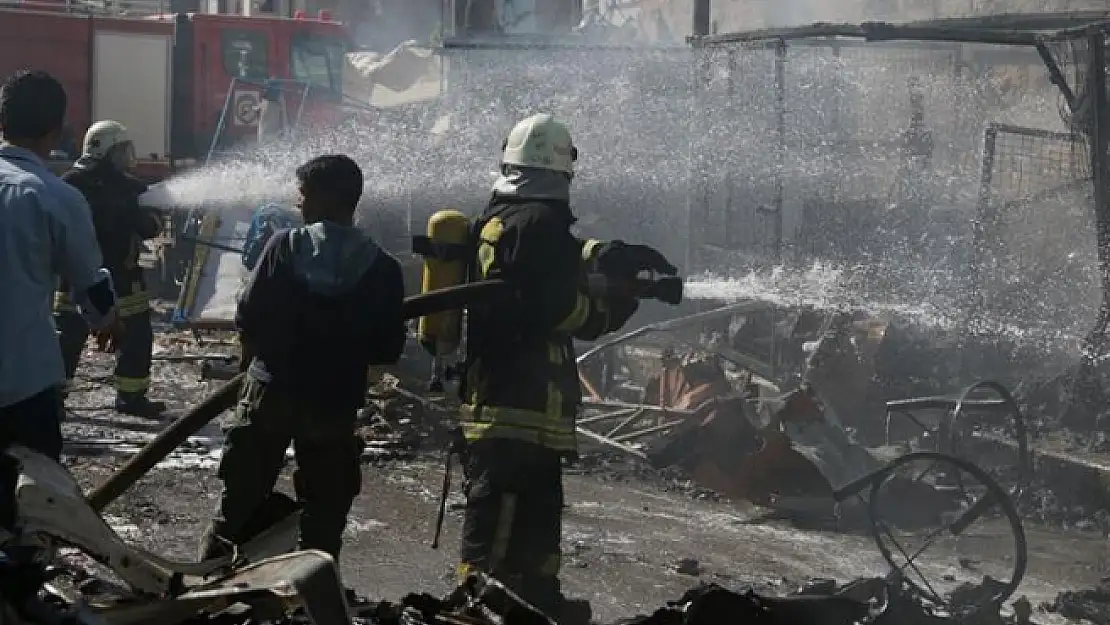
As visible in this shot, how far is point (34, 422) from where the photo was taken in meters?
4.60

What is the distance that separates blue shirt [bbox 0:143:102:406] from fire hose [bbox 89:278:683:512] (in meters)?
0.35

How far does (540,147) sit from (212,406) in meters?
1.35

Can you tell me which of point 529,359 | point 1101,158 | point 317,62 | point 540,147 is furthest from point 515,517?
point 317,62

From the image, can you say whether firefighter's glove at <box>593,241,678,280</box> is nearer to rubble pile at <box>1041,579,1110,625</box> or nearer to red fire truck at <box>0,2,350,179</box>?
rubble pile at <box>1041,579,1110,625</box>

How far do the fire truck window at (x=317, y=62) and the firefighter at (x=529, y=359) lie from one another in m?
14.8

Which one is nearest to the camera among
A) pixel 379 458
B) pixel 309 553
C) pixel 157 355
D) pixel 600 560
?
pixel 309 553

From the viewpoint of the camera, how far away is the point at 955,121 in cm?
1705

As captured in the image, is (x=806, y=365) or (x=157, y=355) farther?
(x=157, y=355)

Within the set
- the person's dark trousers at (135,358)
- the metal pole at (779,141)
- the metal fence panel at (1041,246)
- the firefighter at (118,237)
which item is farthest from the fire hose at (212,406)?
the metal pole at (779,141)

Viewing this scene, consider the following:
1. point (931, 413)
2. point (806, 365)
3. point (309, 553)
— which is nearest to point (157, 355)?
point (806, 365)

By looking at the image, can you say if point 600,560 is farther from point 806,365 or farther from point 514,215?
point 806,365

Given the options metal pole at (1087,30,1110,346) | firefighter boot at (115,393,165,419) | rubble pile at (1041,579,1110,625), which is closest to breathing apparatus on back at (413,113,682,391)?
rubble pile at (1041,579,1110,625)

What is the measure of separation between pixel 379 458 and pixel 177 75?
12.0 meters

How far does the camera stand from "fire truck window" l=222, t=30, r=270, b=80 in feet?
63.6
